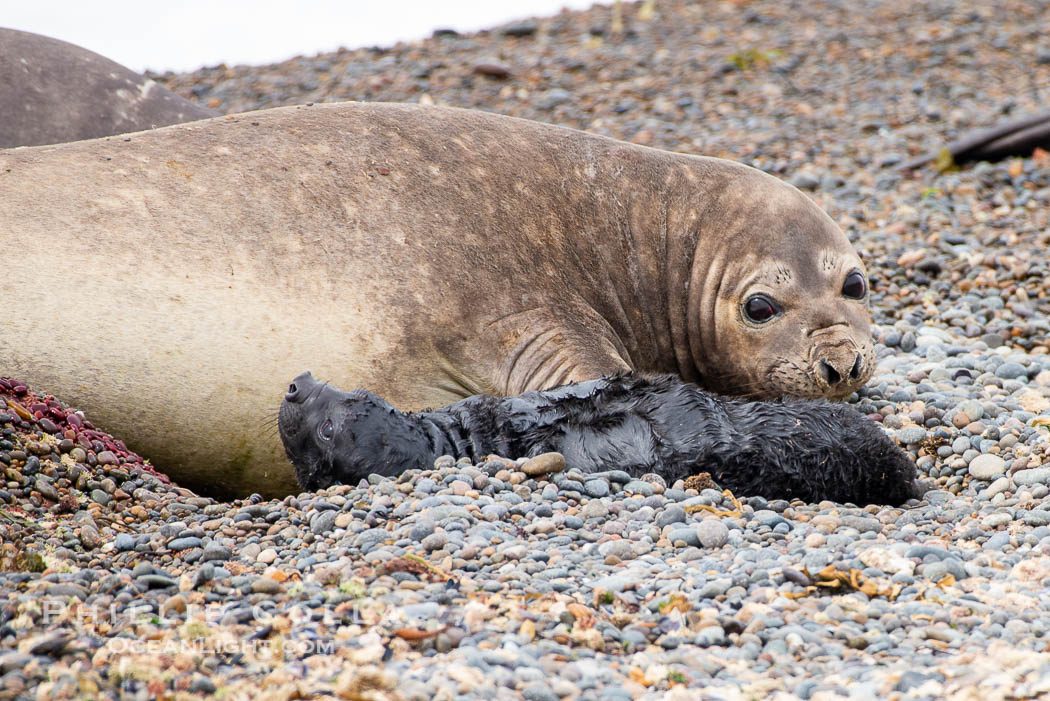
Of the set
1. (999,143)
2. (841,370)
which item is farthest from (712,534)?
(999,143)

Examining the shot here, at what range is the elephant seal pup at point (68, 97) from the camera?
7.00 metres

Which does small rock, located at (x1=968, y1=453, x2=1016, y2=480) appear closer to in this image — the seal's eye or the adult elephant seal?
the adult elephant seal

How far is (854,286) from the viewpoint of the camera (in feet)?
19.4

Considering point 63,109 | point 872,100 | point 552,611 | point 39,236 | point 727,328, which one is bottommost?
point 552,611

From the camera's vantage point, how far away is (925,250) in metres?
7.92

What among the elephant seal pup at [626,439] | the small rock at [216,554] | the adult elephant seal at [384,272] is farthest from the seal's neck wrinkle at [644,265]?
the small rock at [216,554]

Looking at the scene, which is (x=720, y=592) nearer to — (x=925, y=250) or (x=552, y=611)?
(x=552, y=611)

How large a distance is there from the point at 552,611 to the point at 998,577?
1.32 meters

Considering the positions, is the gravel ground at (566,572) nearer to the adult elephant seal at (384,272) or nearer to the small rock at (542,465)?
the small rock at (542,465)

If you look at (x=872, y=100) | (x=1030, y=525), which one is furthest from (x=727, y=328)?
(x=872, y=100)

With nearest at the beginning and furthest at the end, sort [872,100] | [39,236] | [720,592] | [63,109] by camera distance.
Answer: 1. [720,592]
2. [39,236]
3. [63,109]
4. [872,100]

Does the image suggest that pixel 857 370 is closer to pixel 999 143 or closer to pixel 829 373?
pixel 829 373

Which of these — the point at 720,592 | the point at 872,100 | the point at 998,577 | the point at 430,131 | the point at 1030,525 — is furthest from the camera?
the point at 872,100

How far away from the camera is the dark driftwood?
950cm
